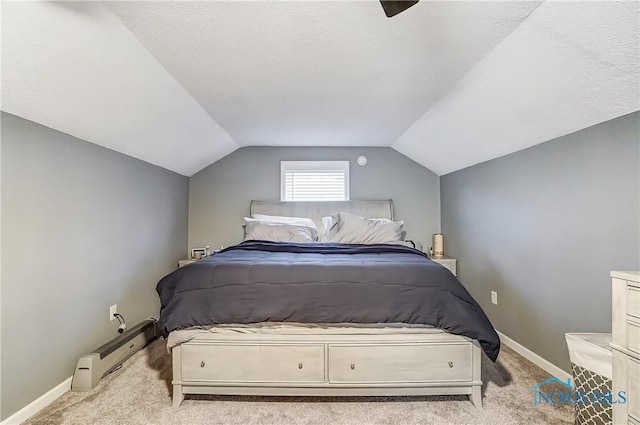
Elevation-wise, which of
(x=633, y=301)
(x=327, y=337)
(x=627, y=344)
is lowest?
(x=327, y=337)

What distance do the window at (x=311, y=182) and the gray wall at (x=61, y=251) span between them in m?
1.76

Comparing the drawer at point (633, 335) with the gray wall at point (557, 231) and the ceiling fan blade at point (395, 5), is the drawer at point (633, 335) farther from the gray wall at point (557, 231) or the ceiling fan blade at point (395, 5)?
the ceiling fan blade at point (395, 5)

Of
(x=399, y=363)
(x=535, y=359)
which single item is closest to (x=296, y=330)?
(x=399, y=363)

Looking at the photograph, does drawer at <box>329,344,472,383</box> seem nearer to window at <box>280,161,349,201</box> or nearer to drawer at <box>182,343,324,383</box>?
drawer at <box>182,343,324,383</box>

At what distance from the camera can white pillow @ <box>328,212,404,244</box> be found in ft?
11.6

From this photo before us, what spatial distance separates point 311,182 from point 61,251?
2816mm

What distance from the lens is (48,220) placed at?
2057 millimetres

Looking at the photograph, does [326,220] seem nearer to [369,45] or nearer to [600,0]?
[369,45]

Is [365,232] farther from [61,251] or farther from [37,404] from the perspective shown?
[37,404]

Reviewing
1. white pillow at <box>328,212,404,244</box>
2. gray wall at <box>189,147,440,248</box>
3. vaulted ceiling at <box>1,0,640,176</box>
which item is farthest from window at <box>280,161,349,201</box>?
vaulted ceiling at <box>1,0,640,176</box>

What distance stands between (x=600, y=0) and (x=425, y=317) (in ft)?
5.67

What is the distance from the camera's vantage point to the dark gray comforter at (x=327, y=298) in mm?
1971

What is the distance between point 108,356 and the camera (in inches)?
92.7

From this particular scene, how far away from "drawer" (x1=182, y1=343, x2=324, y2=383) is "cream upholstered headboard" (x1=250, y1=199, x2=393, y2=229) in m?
2.33
